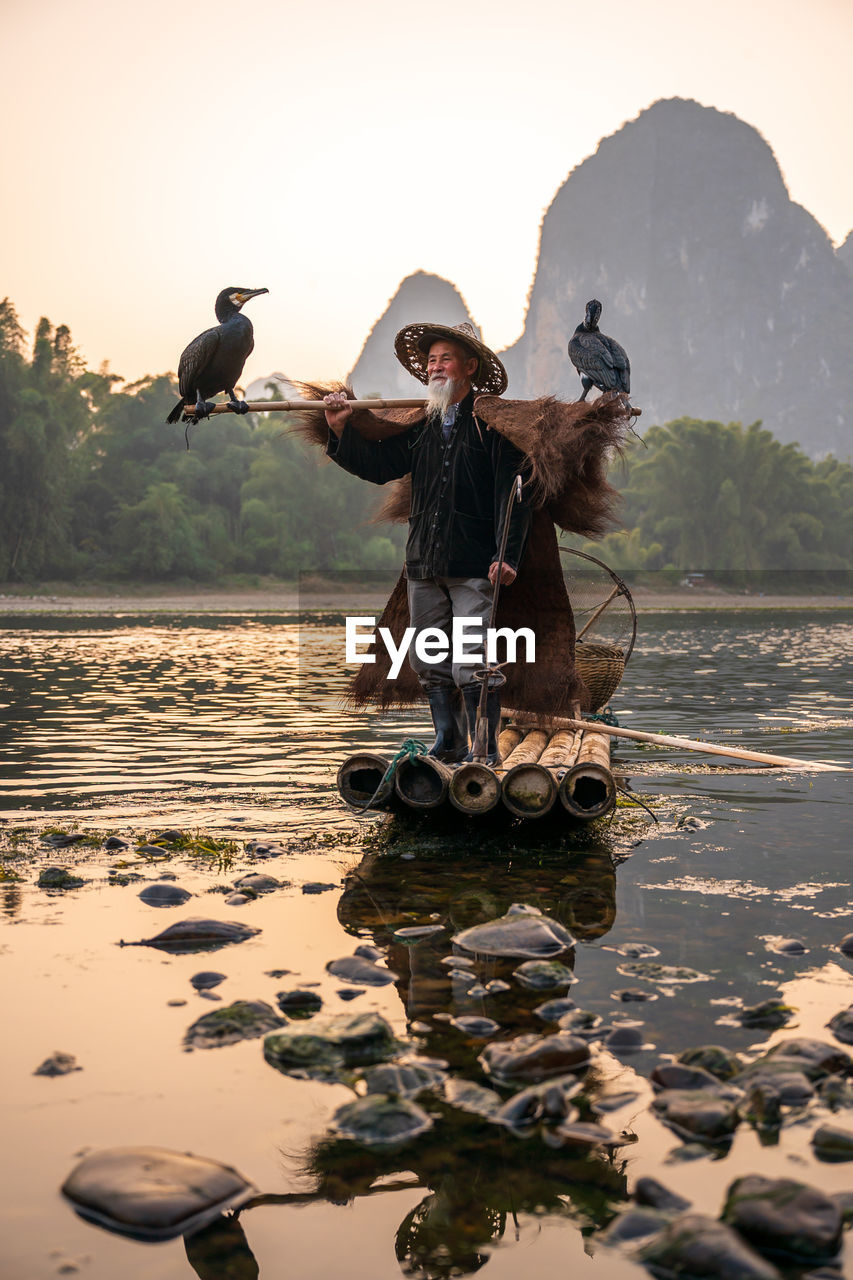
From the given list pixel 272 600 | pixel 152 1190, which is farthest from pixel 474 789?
pixel 272 600

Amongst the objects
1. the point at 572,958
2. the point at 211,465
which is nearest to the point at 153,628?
the point at 572,958

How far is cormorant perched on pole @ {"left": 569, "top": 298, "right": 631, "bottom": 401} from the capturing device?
10.3 metres

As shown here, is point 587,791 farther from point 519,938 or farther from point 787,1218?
point 787,1218

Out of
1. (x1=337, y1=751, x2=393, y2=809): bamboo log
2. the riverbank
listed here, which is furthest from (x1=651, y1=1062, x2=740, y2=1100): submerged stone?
the riverbank

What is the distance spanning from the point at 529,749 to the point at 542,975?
3.30m

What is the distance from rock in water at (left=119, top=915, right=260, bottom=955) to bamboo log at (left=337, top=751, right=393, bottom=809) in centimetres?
174

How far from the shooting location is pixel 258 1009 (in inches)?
138

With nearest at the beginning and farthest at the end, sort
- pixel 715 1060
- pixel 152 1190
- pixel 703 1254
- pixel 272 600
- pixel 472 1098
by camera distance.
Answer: pixel 703 1254, pixel 152 1190, pixel 472 1098, pixel 715 1060, pixel 272 600

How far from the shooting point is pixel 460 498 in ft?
21.8

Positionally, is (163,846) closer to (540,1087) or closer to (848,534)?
(540,1087)

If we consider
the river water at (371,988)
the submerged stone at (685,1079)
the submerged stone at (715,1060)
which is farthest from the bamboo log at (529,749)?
the submerged stone at (685,1079)

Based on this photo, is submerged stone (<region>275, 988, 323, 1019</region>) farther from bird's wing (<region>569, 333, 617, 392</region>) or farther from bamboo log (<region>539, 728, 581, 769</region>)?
bird's wing (<region>569, 333, 617, 392</region>)

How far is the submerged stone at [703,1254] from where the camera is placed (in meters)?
2.17

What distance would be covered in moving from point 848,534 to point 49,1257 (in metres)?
89.3
